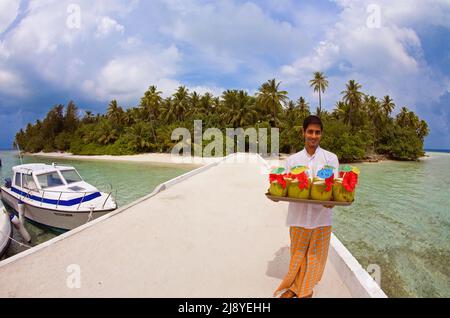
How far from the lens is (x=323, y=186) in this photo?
2.79 metres

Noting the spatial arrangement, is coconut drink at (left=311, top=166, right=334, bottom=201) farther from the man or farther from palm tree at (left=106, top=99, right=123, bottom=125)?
palm tree at (left=106, top=99, right=123, bottom=125)

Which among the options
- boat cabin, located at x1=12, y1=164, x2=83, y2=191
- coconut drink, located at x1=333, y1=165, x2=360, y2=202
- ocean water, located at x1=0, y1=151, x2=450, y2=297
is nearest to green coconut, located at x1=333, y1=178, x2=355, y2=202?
coconut drink, located at x1=333, y1=165, x2=360, y2=202

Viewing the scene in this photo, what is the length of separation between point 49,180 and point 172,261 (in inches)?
317

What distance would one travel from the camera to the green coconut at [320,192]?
278cm

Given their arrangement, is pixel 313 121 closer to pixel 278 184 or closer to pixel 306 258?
pixel 278 184

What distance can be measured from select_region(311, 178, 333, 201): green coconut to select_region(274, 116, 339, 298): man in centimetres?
17

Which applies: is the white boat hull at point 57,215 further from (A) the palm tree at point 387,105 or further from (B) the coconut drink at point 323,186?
(A) the palm tree at point 387,105

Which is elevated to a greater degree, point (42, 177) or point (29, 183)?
point (42, 177)

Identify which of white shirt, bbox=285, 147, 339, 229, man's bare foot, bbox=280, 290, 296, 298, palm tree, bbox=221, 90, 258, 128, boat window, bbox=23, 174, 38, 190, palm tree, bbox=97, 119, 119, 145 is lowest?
man's bare foot, bbox=280, 290, 296, 298

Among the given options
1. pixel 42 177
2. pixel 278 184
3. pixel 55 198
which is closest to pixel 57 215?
pixel 55 198

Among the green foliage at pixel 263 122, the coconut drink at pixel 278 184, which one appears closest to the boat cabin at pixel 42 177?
the coconut drink at pixel 278 184

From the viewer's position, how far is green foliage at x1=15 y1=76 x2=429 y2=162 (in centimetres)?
4294

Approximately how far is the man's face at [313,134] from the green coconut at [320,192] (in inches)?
16.4
